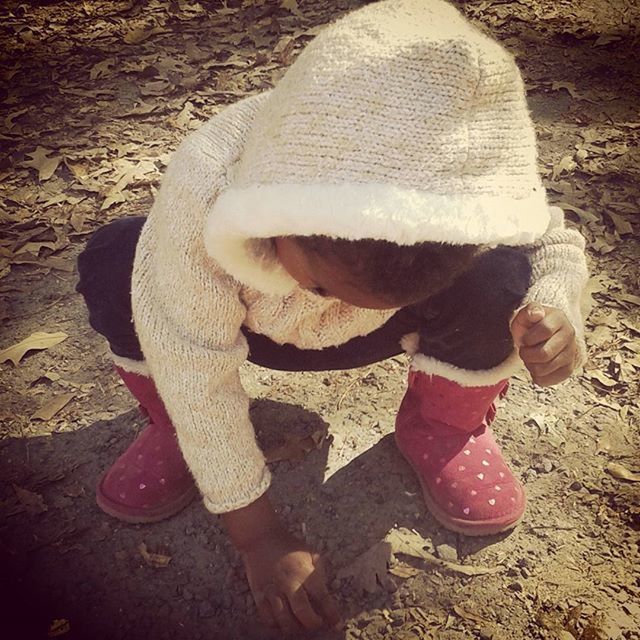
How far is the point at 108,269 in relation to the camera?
1.65 meters

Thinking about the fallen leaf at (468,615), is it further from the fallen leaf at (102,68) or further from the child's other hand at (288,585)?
the fallen leaf at (102,68)

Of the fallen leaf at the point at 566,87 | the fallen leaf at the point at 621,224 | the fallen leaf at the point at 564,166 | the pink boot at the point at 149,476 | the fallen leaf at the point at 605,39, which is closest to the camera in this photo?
the pink boot at the point at 149,476

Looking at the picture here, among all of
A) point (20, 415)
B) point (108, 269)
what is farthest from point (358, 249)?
point (20, 415)

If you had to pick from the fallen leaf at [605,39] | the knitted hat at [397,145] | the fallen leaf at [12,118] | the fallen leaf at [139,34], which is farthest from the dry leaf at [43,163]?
the fallen leaf at [605,39]

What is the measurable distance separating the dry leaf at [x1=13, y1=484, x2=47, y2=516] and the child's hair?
1.27 metres

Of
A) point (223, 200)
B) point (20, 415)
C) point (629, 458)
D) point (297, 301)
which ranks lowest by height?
point (629, 458)

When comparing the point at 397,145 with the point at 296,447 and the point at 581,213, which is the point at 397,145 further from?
the point at 581,213

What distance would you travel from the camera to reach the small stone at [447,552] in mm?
1764

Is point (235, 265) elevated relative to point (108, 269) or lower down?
elevated

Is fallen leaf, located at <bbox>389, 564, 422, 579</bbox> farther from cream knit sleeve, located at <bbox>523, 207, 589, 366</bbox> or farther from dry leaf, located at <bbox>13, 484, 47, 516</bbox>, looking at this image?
dry leaf, located at <bbox>13, 484, 47, 516</bbox>

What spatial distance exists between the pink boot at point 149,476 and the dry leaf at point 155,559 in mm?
93

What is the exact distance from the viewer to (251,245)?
121cm

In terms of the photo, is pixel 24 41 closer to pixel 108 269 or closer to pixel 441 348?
pixel 108 269

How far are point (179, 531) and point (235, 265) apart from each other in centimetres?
96
